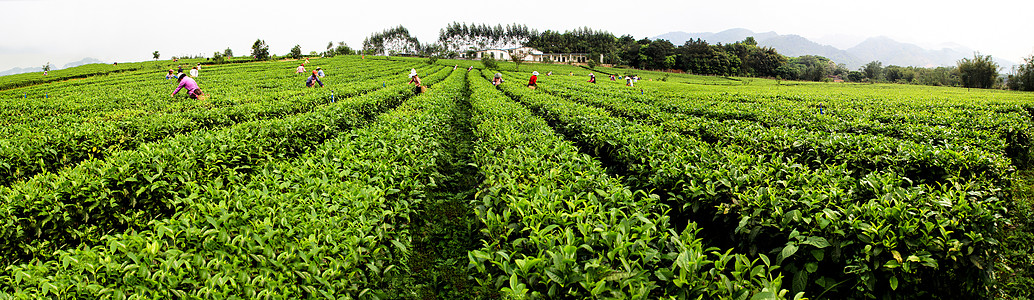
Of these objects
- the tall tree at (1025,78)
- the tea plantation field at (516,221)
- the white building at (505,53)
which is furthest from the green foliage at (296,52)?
the tall tree at (1025,78)

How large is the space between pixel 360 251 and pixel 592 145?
500cm

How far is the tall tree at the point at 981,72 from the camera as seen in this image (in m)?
60.1

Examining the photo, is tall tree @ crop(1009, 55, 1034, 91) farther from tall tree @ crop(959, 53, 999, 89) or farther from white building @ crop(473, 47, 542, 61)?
white building @ crop(473, 47, 542, 61)

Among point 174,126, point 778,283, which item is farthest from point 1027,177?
point 174,126

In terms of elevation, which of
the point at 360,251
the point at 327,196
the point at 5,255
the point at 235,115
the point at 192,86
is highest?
the point at 192,86

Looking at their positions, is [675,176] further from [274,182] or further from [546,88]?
[546,88]

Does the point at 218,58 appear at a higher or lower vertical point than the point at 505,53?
lower

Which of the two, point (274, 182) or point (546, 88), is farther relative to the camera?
point (546, 88)

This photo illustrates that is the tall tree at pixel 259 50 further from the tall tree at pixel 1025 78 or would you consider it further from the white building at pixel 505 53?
the tall tree at pixel 1025 78

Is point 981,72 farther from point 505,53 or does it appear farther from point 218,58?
point 218,58

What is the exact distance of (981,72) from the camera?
199ft

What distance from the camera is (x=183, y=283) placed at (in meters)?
2.29

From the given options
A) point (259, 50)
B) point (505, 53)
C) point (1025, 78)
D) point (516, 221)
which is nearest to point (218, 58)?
point (259, 50)

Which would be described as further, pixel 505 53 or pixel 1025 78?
pixel 505 53
